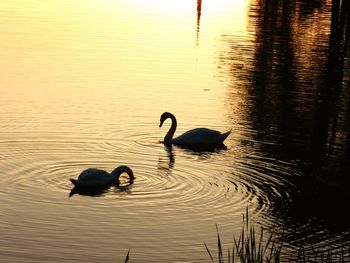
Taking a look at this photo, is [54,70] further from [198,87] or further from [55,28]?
[55,28]

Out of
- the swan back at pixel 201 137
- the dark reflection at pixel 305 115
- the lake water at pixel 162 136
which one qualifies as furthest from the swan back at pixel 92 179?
the swan back at pixel 201 137

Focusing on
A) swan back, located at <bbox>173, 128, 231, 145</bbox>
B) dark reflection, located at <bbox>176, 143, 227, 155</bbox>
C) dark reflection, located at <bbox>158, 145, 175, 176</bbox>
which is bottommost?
dark reflection, located at <bbox>176, 143, 227, 155</bbox>

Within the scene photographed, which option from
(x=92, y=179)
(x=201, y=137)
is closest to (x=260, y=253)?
(x=92, y=179)

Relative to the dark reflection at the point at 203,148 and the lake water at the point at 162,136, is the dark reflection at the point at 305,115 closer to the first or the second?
the lake water at the point at 162,136

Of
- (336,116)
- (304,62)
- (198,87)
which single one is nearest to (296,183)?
(336,116)

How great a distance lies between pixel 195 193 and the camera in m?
16.5

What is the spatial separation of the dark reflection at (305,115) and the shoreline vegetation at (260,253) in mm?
841

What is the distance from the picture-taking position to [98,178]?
1648 centimetres

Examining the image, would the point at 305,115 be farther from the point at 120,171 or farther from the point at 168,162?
the point at 120,171

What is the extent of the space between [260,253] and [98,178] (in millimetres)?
5666

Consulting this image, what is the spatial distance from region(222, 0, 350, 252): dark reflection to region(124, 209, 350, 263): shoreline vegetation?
84cm

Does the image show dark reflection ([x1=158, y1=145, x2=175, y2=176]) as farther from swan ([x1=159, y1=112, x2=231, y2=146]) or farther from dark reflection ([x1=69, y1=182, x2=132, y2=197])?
dark reflection ([x1=69, y1=182, x2=132, y2=197])

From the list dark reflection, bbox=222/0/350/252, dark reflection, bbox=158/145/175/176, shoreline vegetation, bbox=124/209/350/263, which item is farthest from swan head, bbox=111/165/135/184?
shoreline vegetation, bbox=124/209/350/263

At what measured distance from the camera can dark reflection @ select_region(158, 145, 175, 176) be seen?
18.0 m
